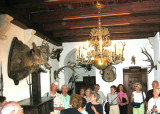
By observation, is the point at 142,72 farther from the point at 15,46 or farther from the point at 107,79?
the point at 15,46

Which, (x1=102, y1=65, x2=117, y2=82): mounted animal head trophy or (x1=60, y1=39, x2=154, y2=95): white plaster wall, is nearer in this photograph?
(x1=60, y1=39, x2=154, y2=95): white plaster wall

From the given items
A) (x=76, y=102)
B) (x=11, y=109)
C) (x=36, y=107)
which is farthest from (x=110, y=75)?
(x=11, y=109)

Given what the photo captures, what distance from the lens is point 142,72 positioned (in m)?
8.16

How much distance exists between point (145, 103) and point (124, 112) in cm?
104

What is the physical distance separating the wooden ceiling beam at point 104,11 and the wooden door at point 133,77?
3.96 metres

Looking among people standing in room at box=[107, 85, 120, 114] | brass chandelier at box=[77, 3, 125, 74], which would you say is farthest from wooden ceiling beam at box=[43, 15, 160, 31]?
people standing in room at box=[107, 85, 120, 114]

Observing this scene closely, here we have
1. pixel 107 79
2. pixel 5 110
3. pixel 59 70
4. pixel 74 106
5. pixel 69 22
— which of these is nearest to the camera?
pixel 5 110

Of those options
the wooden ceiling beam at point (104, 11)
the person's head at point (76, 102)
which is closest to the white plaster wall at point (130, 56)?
the wooden ceiling beam at point (104, 11)

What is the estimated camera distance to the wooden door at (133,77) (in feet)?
26.7

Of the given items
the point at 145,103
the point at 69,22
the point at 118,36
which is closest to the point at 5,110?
the point at 69,22

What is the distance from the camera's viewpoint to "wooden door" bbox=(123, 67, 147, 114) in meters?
8.15

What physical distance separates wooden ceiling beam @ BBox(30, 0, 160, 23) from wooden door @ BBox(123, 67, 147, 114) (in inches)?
156

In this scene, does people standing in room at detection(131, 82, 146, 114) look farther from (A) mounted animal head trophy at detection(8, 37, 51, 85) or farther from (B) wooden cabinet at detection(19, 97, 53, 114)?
(A) mounted animal head trophy at detection(8, 37, 51, 85)

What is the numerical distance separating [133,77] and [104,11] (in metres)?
4.21
